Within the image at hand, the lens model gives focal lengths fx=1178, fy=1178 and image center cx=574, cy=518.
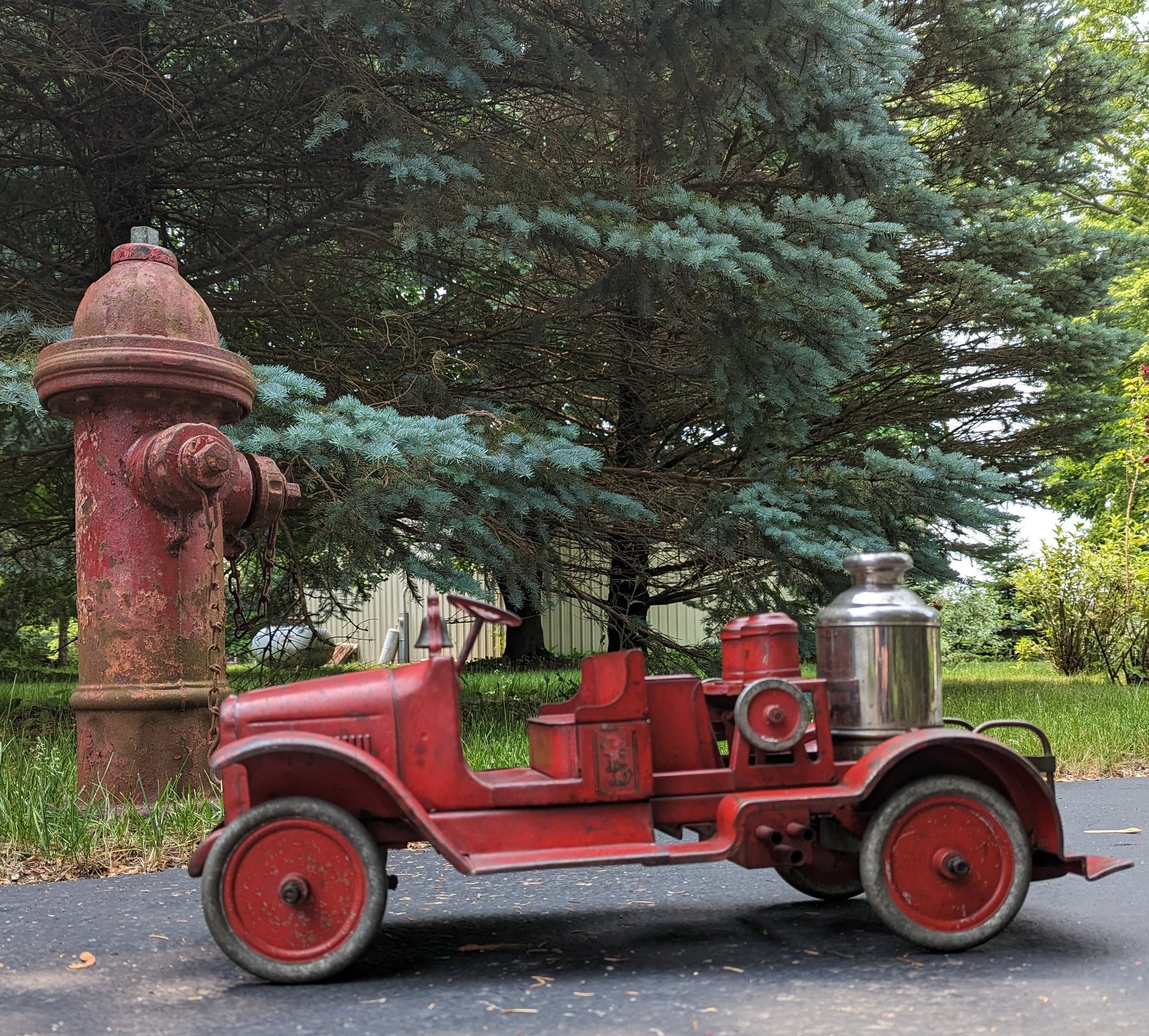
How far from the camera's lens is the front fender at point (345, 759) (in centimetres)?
293

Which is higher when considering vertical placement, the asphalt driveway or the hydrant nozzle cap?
the hydrant nozzle cap

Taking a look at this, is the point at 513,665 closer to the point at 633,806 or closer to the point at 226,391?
the point at 226,391

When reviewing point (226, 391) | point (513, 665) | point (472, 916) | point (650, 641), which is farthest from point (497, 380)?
point (513, 665)

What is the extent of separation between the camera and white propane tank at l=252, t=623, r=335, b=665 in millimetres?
7945

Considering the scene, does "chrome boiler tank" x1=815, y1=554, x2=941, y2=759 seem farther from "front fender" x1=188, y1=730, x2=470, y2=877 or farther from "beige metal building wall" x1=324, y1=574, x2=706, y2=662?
"beige metal building wall" x1=324, y1=574, x2=706, y2=662

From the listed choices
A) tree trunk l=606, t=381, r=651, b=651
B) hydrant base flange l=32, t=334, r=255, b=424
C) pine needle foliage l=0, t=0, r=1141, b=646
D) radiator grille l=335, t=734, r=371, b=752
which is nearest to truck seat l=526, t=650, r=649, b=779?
radiator grille l=335, t=734, r=371, b=752

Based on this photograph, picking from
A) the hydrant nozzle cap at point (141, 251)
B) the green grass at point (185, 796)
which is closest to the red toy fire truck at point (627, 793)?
the green grass at point (185, 796)

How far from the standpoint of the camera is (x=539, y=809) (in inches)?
122

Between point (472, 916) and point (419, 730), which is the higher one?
point (419, 730)

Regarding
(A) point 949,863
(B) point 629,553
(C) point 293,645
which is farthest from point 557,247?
(C) point 293,645

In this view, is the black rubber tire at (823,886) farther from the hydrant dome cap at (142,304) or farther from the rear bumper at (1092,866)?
the hydrant dome cap at (142,304)

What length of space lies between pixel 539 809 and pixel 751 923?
2.74 feet

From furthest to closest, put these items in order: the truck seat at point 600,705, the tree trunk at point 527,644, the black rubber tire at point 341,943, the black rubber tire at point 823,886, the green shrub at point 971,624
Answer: the green shrub at point 971,624
the tree trunk at point 527,644
the black rubber tire at point 823,886
the truck seat at point 600,705
the black rubber tire at point 341,943

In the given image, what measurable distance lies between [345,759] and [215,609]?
2228mm
